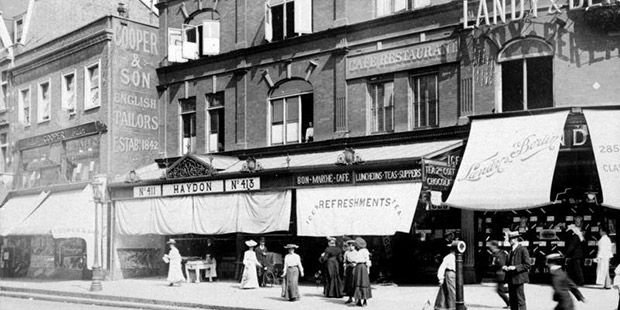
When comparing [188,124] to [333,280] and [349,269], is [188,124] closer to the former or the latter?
[333,280]

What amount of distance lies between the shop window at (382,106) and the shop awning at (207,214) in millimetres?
3686

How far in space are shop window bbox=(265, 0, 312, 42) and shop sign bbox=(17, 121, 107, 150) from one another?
8.56m

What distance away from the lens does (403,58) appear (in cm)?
2333

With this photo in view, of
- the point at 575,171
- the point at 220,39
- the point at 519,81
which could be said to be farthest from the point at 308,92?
the point at 575,171

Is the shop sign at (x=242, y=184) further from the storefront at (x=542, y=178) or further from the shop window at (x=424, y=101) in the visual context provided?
the storefront at (x=542, y=178)

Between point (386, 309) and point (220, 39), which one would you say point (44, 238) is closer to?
point (220, 39)

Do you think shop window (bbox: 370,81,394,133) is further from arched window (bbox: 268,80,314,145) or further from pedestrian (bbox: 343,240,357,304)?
pedestrian (bbox: 343,240,357,304)

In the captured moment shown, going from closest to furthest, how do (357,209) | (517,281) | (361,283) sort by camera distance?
(517,281) → (361,283) → (357,209)

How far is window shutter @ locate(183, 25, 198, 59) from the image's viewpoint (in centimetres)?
2975

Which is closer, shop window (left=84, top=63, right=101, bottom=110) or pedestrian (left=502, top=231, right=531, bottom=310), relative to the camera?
pedestrian (left=502, top=231, right=531, bottom=310)

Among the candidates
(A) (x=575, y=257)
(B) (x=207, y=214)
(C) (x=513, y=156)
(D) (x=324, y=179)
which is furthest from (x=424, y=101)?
(B) (x=207, y=214)

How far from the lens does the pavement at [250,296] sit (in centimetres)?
1766

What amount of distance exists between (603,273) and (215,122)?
622 inches

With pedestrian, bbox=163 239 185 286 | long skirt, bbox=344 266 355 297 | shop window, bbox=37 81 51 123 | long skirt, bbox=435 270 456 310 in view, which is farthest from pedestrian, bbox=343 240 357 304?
shop window, bbox=37 81 51 123
